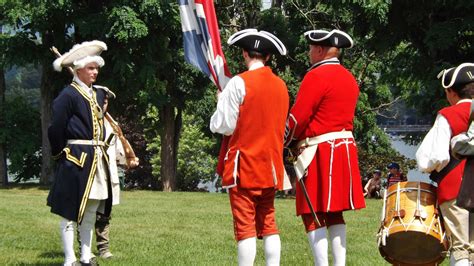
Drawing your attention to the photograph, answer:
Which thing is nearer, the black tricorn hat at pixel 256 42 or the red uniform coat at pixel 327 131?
the black tricorn hat at pixel 256 42

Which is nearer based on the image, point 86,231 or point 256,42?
point 256,42

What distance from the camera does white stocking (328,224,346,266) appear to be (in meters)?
6.97

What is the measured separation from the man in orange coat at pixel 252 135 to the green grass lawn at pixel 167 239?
2.48m

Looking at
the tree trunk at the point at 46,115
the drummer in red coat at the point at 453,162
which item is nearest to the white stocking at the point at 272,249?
the drummer in red coat at the point at 453,162

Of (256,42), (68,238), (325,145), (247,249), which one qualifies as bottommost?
(68,238)

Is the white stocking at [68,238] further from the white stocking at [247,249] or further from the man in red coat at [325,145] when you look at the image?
the man in red coat at [325,145]

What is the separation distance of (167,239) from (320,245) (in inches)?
199

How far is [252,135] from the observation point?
668 centimetres

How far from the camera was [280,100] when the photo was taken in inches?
269

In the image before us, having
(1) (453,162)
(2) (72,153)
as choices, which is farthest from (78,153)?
(1) (453,162)

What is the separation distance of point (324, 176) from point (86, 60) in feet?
8.55

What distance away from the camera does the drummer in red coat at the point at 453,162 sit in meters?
6.36

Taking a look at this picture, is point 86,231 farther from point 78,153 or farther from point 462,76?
point 462,76

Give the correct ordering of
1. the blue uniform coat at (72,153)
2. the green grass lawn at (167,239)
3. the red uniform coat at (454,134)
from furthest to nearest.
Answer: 1. the green grass lawn at (167,239)
2. the blue uniform coat at (72,153)
3. the red uniform coat at (454,134)
